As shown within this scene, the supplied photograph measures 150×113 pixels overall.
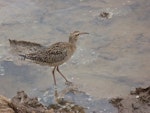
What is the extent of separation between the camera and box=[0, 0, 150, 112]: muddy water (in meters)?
9.91

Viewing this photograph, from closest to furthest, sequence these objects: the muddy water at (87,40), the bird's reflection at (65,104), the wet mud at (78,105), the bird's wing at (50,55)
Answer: the wet mud at (78,105) < the bird's reflection at (65,104) < the bird's wing at (50,55) < the muddy water at (87,40)

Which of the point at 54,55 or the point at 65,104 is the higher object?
the point at 54,55

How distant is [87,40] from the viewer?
37.8 ft

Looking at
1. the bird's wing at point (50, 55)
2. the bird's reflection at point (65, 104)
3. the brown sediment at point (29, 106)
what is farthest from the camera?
the bird's wing at point (50, 55)

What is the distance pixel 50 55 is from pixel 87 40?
191 cm

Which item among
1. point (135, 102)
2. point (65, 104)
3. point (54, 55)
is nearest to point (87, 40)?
point (54, 55)

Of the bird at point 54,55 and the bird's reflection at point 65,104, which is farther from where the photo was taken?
the bird at point 54,55

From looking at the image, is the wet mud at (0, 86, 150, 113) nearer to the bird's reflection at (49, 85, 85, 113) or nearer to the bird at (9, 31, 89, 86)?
the bird's reflection at (49, 85, 85, 113)

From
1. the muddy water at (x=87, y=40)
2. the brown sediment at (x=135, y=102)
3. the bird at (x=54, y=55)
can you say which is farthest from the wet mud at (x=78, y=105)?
the bird at (x=54, y=55)

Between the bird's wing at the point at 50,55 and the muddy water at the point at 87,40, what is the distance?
47 cm

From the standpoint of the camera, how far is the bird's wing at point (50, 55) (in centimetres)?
978

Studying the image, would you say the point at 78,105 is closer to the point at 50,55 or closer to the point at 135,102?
the point at 135,102

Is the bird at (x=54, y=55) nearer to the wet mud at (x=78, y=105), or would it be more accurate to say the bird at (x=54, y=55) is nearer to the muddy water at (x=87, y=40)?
the muddy water at (x=87, y=40)

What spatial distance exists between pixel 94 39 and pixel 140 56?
51.6 inches
